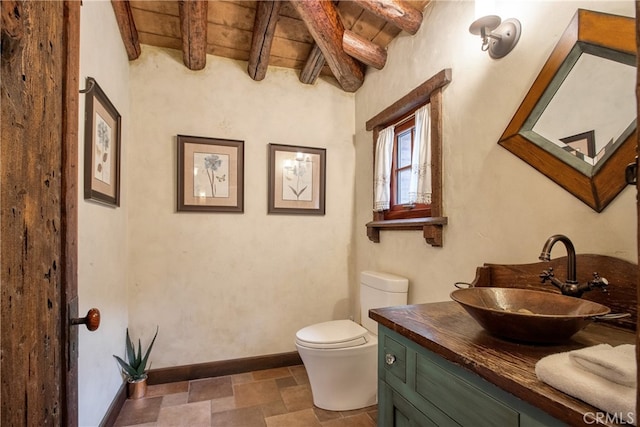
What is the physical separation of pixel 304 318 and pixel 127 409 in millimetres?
1315

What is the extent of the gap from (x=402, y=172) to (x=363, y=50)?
0.90 meters

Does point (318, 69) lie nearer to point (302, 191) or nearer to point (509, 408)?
point (302, 191)

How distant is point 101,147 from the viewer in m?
1.60

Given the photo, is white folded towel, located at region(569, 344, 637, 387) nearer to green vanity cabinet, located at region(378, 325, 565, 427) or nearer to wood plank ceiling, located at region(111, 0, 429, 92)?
green vanity cabinet, located at region(378, 325, 565, 427)

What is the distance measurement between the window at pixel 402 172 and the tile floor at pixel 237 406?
129 centimetres

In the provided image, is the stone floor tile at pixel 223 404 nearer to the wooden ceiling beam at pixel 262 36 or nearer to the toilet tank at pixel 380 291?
the toilet tank at pixel 380 291

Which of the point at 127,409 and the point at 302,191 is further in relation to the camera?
the point at 302,191

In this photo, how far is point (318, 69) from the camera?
2512 mm

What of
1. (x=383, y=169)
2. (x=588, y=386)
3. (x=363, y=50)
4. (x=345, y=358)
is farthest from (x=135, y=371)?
(x=363, y=50)

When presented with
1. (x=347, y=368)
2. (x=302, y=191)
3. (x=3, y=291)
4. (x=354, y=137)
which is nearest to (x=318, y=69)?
(x=354, y=137)

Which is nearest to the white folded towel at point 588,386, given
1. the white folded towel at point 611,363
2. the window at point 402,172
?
the white folded towel at point 611,363

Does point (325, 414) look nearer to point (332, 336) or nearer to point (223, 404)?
point (332, 336)

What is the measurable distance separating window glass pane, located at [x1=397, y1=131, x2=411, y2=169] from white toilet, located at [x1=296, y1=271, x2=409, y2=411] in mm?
810

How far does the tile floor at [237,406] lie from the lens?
183cm
